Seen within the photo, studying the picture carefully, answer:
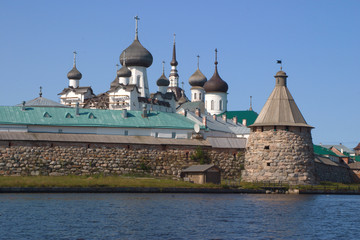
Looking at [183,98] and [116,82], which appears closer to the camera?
[116,82]

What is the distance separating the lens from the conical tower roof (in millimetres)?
51438

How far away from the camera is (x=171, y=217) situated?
103 feet

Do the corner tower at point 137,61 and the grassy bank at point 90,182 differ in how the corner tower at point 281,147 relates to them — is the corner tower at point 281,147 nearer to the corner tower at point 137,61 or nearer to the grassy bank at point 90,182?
the grassy bank at point 90,182

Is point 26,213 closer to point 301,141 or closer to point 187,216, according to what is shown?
point 187,216

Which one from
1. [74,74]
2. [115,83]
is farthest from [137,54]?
[74,74]

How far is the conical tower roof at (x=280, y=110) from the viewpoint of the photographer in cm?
5144

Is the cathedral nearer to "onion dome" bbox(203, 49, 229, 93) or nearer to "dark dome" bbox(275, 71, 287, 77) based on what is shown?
"onion dome" bbox(203, 49, 229, 93)

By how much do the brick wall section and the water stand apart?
8.90m

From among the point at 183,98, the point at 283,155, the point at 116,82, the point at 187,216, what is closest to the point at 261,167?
the point at 283,155

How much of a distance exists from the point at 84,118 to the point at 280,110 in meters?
13.1

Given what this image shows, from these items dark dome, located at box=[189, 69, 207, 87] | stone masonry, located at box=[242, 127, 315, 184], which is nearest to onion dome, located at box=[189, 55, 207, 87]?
dark dome, located at box=[189, 69, 207, 87]

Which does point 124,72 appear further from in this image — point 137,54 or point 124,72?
point 137,54

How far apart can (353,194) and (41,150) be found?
20.0 metres

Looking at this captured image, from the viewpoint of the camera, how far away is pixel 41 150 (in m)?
49.0
